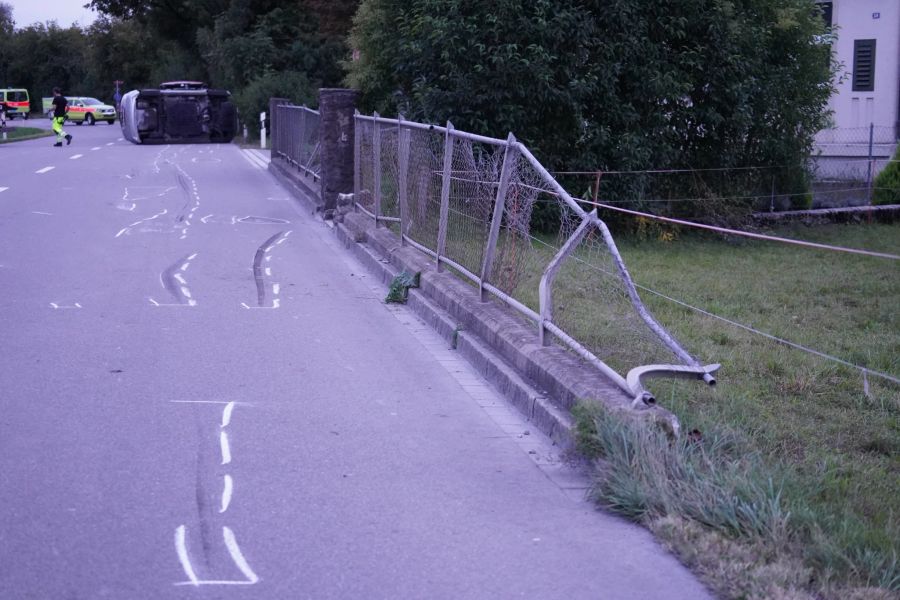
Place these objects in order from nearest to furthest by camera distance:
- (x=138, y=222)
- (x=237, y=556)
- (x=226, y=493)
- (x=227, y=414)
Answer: (x=237, y=556), (x=226, y=493), (x=227, y=414), (x=138, y=222)

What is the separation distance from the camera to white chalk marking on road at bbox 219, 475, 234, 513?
5275mm

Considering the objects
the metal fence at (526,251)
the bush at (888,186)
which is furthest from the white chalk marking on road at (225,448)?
the bush at (888,186)

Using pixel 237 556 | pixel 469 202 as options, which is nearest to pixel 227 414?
pixel 237 556

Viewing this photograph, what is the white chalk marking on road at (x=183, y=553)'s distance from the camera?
448 centimetres

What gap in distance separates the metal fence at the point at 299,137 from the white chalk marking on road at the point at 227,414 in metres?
12.6

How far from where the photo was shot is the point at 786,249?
15461 mm

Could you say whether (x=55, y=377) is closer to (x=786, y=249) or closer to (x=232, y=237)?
(x=232, y=237)

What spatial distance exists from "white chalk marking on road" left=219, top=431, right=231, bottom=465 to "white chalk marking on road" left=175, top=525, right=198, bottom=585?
98 cm

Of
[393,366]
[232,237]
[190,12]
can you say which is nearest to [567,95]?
[232,237]

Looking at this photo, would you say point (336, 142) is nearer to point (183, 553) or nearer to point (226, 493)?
point (226, 493)

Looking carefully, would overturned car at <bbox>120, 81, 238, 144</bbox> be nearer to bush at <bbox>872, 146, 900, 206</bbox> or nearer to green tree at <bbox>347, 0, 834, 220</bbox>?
green tree at <bbox>347, 0, 834, 220</bbox>

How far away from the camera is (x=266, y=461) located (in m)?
5.99

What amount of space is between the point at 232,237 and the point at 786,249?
8125 millimetres

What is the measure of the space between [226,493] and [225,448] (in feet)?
2.42
